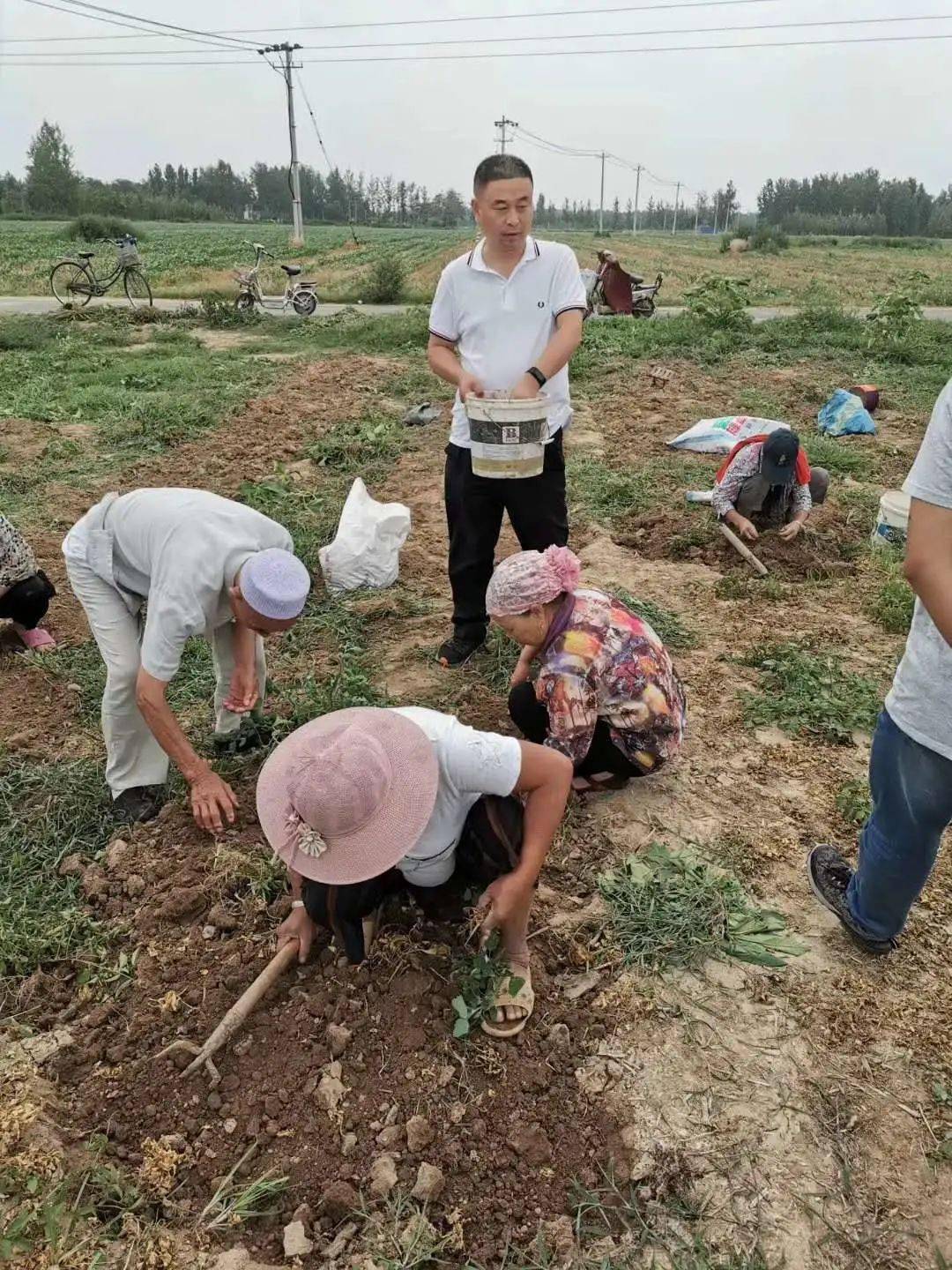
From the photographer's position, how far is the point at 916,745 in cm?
171

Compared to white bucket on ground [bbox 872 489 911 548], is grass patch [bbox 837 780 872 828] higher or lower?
lower

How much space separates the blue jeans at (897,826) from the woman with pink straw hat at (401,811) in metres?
0.67

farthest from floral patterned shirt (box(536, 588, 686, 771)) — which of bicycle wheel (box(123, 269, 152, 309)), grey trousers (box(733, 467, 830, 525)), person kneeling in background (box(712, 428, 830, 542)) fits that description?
bicycle wheel (box(123, 269, 152, 309))

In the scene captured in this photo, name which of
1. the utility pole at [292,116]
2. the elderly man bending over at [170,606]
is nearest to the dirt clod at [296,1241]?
the elderly man bending over at [170,606]

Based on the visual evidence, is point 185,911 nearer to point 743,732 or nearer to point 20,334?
point 743,732

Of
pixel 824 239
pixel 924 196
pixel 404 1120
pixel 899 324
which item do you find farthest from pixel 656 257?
pixel 924 196

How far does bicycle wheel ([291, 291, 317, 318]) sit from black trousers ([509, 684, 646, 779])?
508 inches

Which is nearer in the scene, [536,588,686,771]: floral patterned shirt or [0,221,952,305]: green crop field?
[536,588,686,771]: floral patterned shirt

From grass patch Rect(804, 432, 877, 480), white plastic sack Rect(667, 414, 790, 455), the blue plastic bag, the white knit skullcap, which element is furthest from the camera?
the blue plastic bag

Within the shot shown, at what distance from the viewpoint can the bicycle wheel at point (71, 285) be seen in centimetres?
1448

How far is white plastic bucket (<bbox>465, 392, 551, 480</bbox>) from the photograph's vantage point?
2857 millimetres

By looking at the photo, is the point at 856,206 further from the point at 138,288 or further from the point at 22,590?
the point at 22,590

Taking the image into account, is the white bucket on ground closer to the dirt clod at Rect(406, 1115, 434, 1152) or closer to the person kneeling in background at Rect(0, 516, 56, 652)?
the dirt clod at Rect(406, 1115, 434, 1152)

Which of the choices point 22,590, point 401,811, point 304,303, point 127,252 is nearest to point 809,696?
point 401,811
